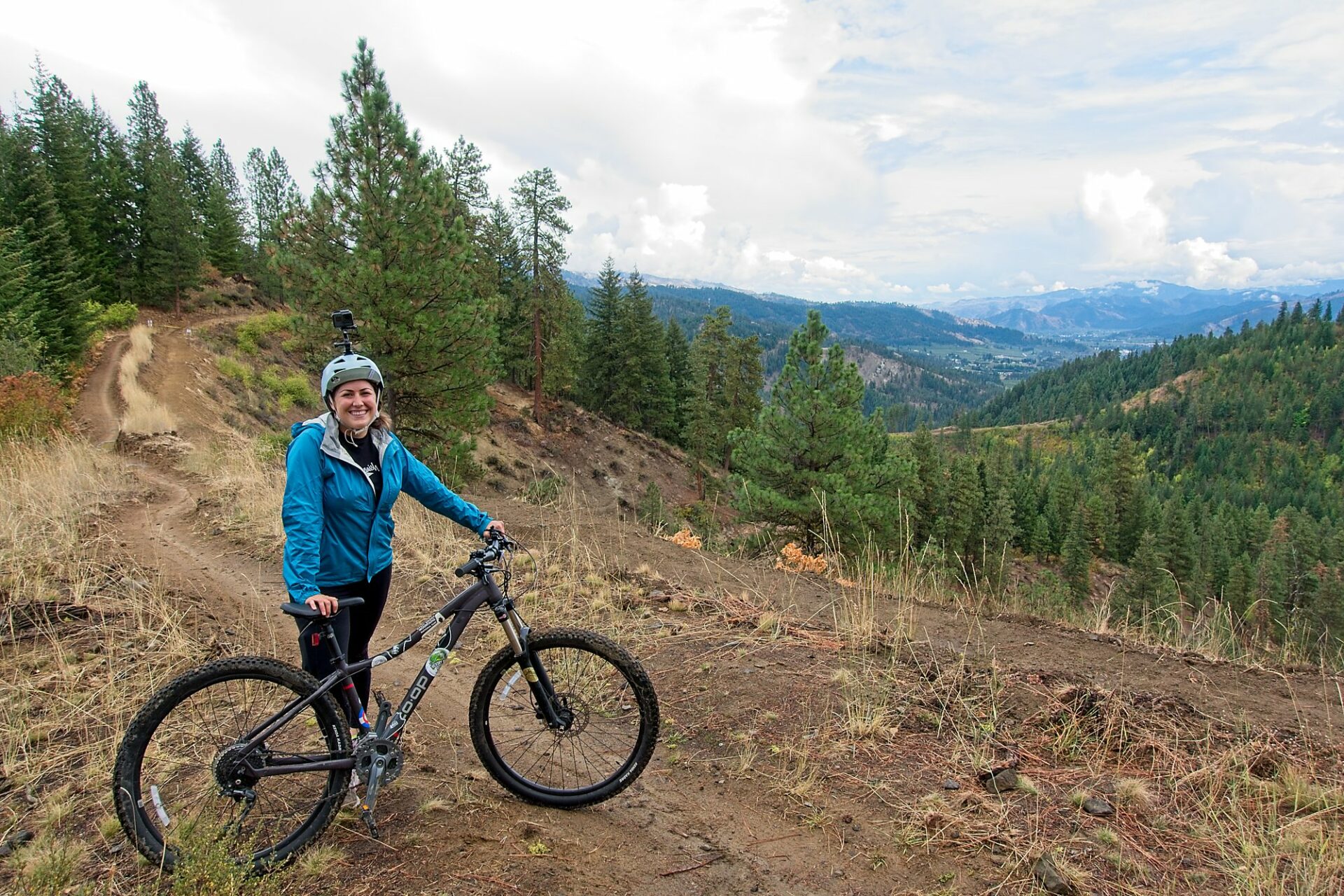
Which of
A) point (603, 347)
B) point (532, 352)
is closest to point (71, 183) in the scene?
point (532, 352)

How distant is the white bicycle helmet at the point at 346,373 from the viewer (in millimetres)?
2859

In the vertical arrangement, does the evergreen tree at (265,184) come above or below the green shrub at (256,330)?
above

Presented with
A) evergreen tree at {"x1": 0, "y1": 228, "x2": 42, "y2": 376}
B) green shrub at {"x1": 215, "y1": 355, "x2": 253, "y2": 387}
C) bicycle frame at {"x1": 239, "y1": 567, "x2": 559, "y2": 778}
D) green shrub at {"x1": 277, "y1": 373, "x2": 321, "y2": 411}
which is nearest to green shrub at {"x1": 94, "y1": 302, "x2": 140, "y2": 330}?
evergreen tree at {"x1": 0, "y1": 228, "x2": 42, "y2": 376}

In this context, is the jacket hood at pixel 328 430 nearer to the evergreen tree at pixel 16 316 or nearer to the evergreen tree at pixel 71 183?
the evergreen tree at pixel 16 316

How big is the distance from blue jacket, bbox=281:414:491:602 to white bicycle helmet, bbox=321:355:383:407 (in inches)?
5.3

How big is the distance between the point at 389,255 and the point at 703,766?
12.4 meters

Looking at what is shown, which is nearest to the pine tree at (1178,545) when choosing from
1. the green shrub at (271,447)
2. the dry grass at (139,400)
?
the green shrub at (271,447)

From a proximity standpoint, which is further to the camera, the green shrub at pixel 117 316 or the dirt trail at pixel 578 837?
the green shrub at pixel 117 316

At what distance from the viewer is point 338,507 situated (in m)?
2.95

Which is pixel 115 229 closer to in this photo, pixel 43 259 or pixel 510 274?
pixel 43 259

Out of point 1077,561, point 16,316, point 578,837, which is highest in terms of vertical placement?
point 16,316

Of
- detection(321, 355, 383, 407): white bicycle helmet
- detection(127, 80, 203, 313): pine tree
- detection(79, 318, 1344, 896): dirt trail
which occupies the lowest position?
detection(79, 318, 1344, 896): dirt trail

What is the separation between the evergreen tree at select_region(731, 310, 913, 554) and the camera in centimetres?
1532

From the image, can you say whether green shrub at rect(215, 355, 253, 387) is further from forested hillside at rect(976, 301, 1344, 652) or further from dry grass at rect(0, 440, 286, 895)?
forested hillside at rect(976, 301, 1344, 652)
